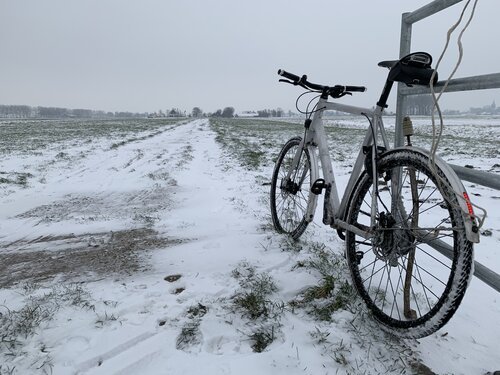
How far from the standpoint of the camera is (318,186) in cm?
302

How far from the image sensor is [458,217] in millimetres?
1690

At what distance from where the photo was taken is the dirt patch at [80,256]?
3.08m

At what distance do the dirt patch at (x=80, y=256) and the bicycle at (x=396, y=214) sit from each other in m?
1.76

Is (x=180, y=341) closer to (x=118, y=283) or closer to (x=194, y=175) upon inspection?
(x=118, y=283)

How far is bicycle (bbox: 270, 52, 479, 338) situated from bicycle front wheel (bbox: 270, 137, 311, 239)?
0.03m

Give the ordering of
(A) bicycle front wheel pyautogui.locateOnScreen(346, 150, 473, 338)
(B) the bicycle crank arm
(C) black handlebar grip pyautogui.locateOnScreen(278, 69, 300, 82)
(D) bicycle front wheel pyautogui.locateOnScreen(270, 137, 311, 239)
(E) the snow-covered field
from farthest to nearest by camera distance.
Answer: (D) bicycle front wheel pyautogui.locateOnScreen(270, 137, 311, 239)
(C) black handlebar grip pyautogui.locateOnScreen(278, 69, 300, 82)
(B) the bicycle crank arm
(E) the snow-covered field
(A) bicycle front wheel pyautogui.locateOnScreen(346, 150, 473, 338)

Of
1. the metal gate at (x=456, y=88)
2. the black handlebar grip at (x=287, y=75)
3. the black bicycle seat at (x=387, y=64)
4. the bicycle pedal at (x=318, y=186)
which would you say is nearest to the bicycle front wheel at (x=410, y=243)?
the metal gate at (x=456, y=88)

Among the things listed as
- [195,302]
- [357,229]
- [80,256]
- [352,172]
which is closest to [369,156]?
[352,172]

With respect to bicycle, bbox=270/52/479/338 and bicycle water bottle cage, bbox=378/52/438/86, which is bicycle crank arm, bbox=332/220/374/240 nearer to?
bicycle, bbox=270/52/479/338

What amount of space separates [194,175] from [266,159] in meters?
3.33

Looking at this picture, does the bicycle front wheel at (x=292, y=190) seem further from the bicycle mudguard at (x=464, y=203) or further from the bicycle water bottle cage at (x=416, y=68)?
the bicycle mudguard at (x=464, y=203)

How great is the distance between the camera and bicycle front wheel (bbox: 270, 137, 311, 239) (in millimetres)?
3680

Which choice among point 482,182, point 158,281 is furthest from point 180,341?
point 482,182

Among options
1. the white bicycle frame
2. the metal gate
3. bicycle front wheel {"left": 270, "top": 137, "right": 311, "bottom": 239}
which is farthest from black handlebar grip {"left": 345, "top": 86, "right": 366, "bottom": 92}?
bicycle front wheel {"left": 270, "top": 137, "right": 311, "bottom": 239}
